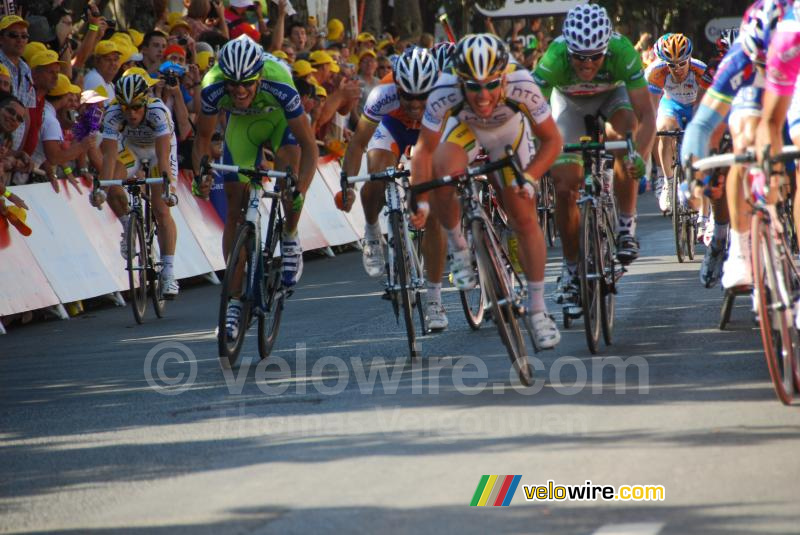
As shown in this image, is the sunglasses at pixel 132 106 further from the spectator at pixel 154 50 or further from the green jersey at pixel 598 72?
the green jersey at pixel 598 72

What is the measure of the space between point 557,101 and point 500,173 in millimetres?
2038

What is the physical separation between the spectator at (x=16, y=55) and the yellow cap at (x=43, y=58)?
0.53 feet

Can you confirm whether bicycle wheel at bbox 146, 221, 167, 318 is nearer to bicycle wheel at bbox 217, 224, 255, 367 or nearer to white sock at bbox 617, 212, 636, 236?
bicycle wheel at bbox 217, 224, 255, 367

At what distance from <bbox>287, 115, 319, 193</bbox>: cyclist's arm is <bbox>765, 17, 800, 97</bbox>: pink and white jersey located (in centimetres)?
388

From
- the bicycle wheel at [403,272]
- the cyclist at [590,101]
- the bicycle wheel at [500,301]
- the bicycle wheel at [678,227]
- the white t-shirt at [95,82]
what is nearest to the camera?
Result: the bicycle wheel at [500,301]

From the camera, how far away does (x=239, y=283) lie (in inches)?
372

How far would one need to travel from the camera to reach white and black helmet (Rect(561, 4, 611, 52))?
31.9 feet

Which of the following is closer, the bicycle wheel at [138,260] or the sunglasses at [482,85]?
the sunglasses at [482,85]

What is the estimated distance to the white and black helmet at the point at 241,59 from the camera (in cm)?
968

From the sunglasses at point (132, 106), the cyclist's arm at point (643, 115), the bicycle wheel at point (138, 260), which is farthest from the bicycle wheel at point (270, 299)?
the sunglasses at point (132, 106)

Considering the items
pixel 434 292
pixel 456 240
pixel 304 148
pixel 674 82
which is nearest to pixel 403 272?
pixel 456 240

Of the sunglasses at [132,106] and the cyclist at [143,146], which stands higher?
the sunglasses at [132,106]

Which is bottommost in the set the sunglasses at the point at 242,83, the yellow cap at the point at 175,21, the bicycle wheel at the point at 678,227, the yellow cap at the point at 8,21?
the bicycle wheel at the point at 678,227

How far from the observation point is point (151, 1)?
19781mm
